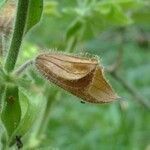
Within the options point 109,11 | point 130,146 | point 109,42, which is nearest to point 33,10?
point 109,11

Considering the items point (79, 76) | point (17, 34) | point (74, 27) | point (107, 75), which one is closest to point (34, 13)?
point (17, 34)

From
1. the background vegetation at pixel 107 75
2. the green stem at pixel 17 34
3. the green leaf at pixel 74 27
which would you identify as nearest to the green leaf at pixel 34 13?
the green stem at pixel 17 34

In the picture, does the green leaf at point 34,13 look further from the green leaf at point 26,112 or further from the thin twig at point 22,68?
the green leaf at point 26,112

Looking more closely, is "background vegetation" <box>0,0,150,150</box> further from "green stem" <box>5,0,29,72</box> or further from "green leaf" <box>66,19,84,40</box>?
"green stem" <box>5,0,29,72</box>

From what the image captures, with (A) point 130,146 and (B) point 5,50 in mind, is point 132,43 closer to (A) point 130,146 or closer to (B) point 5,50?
(A) point 130,146

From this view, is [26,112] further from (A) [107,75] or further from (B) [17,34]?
(A) [107,75]
